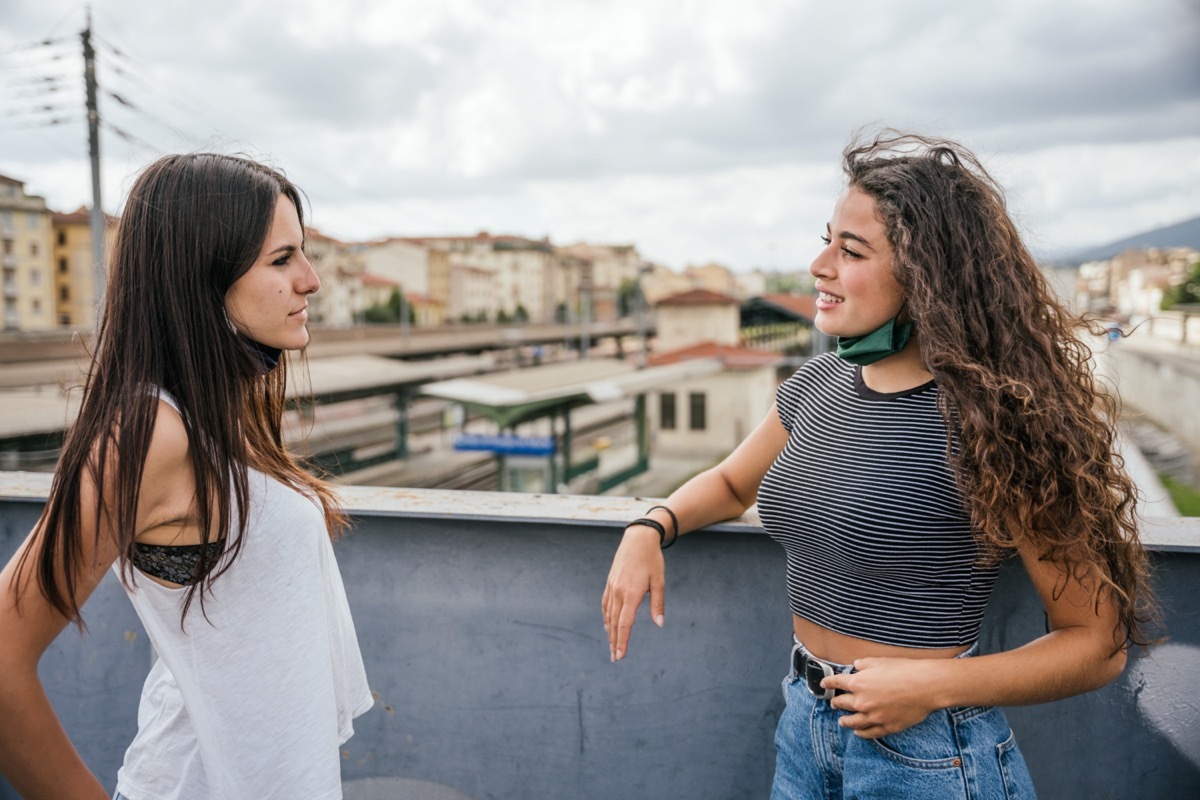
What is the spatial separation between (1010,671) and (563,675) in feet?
3.09

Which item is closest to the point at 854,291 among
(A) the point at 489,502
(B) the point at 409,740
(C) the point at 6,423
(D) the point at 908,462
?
(D) the point at 908,462

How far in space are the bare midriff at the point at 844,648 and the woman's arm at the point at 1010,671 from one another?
0.05m

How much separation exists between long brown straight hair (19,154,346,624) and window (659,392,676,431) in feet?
105

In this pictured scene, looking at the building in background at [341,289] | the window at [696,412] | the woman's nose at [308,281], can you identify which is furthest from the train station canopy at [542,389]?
the building in background at [341,289]

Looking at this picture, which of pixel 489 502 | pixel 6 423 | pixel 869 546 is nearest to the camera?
pixel 869 546

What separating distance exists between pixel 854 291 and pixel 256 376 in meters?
0.91

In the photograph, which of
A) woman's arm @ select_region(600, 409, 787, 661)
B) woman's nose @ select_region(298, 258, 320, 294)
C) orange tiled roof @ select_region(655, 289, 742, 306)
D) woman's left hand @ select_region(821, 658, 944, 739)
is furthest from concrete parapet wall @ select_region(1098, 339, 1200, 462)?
woman's nose @ select_region(298, 258, 320, 294)

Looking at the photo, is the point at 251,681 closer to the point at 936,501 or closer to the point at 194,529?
the point at 194,529

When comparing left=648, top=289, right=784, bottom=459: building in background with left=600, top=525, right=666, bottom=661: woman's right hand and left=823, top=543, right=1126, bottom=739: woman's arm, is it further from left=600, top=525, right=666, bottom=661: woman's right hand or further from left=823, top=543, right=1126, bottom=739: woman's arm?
left=823, top=543, right=1126, bottom=739: woman's arm

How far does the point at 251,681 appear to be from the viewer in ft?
3.98

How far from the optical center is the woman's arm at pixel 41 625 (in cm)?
105

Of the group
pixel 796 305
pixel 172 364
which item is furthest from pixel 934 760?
pixel 796 305

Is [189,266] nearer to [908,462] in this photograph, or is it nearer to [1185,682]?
[908,462]

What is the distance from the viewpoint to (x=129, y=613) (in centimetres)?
200
